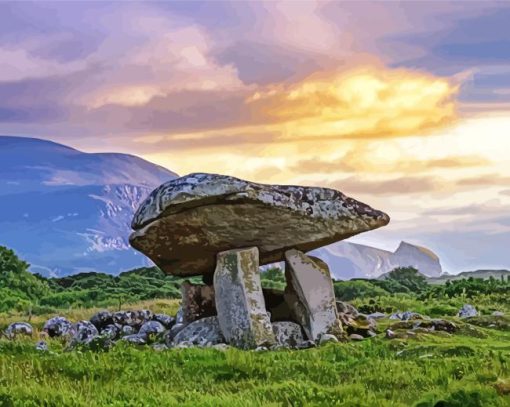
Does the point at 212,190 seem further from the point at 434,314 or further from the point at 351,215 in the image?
the point at 434,314

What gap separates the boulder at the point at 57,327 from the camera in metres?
29.4

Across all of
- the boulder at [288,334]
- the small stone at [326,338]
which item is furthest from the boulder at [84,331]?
the small stone at [326,338]

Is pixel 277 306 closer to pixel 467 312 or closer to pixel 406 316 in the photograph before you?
pixel 406 316

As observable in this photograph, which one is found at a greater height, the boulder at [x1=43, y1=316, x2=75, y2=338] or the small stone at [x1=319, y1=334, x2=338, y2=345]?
the boulder at [x1=43, y1=316, x2=75, y2=338]

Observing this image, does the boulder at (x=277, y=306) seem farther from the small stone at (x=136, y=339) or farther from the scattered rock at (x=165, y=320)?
the small stone at (x=136, y=339)

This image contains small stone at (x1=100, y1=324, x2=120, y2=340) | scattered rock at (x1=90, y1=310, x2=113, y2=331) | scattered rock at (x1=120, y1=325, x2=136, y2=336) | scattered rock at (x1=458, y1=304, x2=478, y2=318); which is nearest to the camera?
small stone at (x1=100, y1=324, x2=120, y2=340)

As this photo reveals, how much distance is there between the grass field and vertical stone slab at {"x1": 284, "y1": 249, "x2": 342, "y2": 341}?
435cm

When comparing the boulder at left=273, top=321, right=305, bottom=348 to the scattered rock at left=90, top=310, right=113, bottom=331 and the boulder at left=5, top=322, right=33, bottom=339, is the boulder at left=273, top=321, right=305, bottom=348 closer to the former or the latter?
the scattered rock at left=90, top=310, right=113, bottom=331

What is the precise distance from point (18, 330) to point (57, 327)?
122cm

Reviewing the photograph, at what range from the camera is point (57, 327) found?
29703 millimetres

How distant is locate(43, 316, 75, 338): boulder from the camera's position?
2941 centimetres

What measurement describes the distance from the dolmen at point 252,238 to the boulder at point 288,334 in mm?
32

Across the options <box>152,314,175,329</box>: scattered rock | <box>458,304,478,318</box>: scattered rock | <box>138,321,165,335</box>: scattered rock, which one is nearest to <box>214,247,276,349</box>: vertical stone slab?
<box>138,321,165,335</box>: scattered rock

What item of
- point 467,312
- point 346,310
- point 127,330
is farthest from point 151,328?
point 467,312
